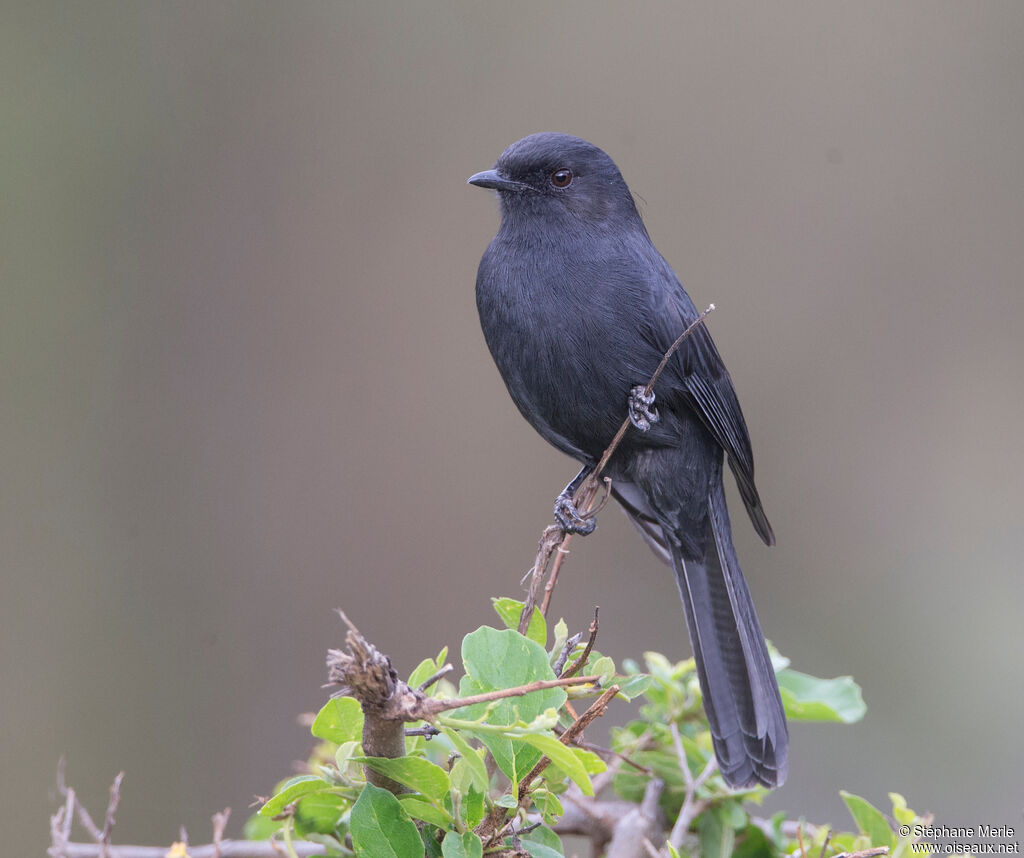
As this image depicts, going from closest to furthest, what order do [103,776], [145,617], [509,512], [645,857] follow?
1. [645,857]
2. [103,776]
3. [145,617]
4. [509,512]

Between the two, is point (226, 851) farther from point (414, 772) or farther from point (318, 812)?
point (414, 772)

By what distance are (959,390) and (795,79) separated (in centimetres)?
222

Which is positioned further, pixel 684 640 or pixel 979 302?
pixel 979 302

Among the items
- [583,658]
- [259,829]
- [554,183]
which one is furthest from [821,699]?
[554,183]

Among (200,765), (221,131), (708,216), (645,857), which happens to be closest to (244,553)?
(200,765)

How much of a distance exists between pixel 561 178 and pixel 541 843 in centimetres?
251

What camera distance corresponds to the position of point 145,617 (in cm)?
673

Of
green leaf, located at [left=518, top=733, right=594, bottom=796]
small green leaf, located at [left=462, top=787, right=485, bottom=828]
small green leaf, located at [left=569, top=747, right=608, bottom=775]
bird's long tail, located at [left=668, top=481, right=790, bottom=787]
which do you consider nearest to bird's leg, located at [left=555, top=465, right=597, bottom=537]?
bird's long tail, located at [left=668, top=481, right=790, bottom=787]

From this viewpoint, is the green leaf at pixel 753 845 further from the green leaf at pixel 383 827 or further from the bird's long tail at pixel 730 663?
the green leaf at pixel 383 827

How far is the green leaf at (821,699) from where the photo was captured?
95.7 inches

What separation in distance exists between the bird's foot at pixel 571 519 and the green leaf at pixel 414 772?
154cm

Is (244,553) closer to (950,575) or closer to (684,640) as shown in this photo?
(684,640)

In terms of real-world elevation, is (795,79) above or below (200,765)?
above

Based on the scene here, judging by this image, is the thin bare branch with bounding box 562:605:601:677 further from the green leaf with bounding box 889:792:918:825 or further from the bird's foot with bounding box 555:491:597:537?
the bird's foot with bounding box 555:491:597:537
